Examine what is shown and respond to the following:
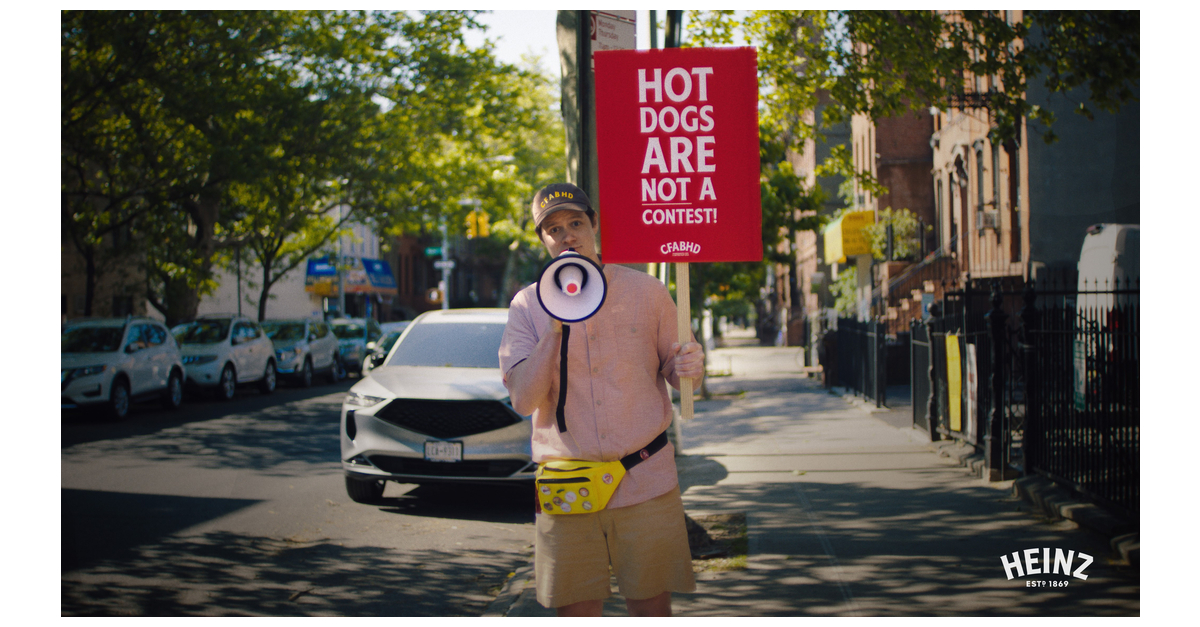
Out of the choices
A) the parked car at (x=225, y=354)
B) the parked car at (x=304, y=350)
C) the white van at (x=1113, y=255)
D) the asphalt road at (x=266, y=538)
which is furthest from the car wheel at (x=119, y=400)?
the white van at (x=1113, y=255)

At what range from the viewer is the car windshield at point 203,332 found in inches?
810

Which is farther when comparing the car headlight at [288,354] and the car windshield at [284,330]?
the car windshield at [284,330]

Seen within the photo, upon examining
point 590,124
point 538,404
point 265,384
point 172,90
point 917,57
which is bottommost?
point 265,384

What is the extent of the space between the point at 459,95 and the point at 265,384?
321 inches

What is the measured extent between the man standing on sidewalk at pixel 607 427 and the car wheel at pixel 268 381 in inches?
791

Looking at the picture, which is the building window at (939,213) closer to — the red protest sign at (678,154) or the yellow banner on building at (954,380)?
the yellow banner on building at (954,380)

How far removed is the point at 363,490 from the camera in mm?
8570

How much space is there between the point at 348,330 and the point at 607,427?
91.9ft

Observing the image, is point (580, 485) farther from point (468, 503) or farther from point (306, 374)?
point (306, 374)

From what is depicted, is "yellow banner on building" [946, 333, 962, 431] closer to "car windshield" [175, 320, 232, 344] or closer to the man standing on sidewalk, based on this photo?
the man standing on sidewalk

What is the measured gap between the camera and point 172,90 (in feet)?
57.1

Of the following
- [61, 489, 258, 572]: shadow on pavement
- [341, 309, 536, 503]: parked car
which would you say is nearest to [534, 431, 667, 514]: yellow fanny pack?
[341, 309, 536, 503]: parked car

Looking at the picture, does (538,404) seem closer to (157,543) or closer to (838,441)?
(157,543)

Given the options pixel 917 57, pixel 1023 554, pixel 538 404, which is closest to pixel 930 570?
pixel 1023 554
